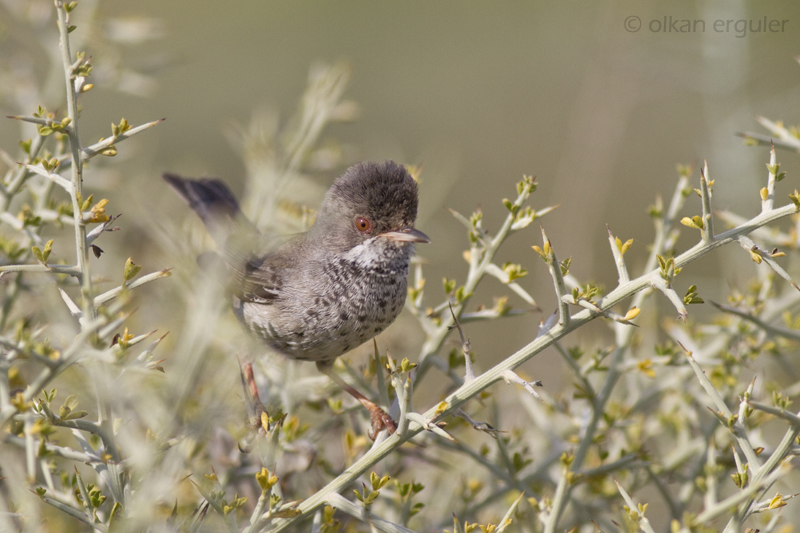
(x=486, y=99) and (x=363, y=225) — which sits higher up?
(x=363, y=225)

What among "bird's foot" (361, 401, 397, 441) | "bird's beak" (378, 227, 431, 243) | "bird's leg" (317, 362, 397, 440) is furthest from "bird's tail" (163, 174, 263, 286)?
"bird's foot" (361, 401, 397, 441)

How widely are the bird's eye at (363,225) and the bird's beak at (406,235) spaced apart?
9 cm

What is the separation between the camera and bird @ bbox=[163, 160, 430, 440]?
3176 mm

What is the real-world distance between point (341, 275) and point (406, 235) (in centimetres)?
39

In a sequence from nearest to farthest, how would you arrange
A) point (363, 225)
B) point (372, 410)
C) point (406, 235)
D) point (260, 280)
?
point (372, 410), point (406, 235), point (363, 225), point (260, 280)

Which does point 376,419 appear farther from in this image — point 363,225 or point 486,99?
point 486,99

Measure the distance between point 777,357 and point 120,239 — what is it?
12.2 feet

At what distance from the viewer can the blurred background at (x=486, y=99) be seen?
14.8 feet

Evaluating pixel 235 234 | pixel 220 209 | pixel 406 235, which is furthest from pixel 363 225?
pixel 220 209

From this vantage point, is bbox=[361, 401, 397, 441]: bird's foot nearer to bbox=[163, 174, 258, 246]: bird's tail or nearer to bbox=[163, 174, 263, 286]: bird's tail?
bbox=[163, 174, 263, 286]: bird's tail

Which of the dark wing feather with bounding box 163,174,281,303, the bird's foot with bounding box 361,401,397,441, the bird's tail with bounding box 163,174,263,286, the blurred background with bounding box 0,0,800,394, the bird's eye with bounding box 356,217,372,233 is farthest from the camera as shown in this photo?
the blurred background with bounding box 0,0,800,394

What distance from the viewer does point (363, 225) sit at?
11.3 ft

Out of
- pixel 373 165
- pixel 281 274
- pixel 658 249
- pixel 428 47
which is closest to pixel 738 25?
pixel 658 249

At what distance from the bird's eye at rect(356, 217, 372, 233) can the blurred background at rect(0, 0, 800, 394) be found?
0.82 m
